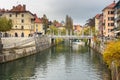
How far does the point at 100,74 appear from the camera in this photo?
5344 cm

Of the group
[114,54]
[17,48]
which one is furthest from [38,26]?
[114,54]

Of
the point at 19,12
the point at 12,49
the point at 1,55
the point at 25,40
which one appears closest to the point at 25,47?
the point at 25,40

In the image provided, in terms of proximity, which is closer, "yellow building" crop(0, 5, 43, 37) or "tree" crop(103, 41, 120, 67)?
"tree" crop(103, 41, 120, 67)

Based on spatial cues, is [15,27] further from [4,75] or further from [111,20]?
[4,75]

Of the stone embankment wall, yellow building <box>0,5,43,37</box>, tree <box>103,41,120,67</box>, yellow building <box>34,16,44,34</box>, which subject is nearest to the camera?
tree <box>103,41,120,67</box>

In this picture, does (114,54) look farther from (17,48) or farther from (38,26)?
(38,26)

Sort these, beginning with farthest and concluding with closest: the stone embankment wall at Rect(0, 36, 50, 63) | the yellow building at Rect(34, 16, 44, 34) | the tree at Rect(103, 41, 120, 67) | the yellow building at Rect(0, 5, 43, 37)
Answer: the yellow building at Rect(34, 16, 44, 34) < the yellow building at Rect(0, 5, 43, 37) < the stone embankment wall at Rect(0, 36, 50, 63) < the tree at Rect(103, 41, 120, 67)

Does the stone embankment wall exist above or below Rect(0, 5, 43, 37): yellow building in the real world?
below

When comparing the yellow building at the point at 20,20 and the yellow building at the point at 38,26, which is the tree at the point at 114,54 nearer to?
the yellow building at the point at 20,20

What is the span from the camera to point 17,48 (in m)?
82.4

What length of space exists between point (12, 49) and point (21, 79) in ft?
95.3

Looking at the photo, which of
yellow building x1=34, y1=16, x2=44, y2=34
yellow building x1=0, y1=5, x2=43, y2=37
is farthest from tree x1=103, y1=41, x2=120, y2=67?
yellow building x1=34, y1=16, x2=44, y2=34

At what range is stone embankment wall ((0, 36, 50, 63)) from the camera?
7250cm

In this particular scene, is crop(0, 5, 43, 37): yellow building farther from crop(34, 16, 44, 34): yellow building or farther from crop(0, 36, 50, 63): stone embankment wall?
crop(34, 16, 44, 34): yellow building
